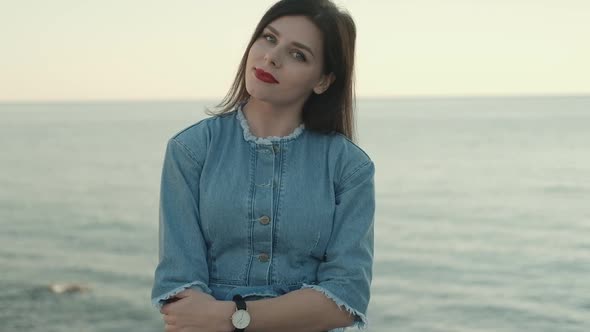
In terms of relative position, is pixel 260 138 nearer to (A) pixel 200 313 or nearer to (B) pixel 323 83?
(B) pixel 323 83

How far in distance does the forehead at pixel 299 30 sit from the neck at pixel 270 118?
21 centimetres

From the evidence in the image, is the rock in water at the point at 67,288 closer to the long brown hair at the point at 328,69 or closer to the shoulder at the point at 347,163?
the long brown hair at the point at 328,69

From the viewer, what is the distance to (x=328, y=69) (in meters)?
2.85

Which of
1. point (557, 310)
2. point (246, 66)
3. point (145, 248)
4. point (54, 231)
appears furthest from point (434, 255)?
point (246, 66)

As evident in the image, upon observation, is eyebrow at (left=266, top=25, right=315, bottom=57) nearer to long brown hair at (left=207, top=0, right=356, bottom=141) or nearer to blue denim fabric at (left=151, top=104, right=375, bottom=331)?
long brown hair at (left=207, top=0, right=356, bottom=141)

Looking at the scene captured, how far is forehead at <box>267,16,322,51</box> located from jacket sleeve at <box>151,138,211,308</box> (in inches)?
17.0

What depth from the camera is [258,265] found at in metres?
2.73

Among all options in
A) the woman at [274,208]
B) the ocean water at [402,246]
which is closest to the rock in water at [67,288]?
the ocean water at [402,246]

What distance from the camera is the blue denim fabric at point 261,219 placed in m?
2.70

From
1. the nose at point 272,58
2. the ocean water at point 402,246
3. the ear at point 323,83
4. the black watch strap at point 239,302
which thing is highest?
the nose at point 272,58

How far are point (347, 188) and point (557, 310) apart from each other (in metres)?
9.53

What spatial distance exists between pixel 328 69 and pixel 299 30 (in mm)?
170

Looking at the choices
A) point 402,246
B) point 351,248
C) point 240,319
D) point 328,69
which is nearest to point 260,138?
point 328,69

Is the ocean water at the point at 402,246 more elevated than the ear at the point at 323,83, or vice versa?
the ear at the point at 323,83
